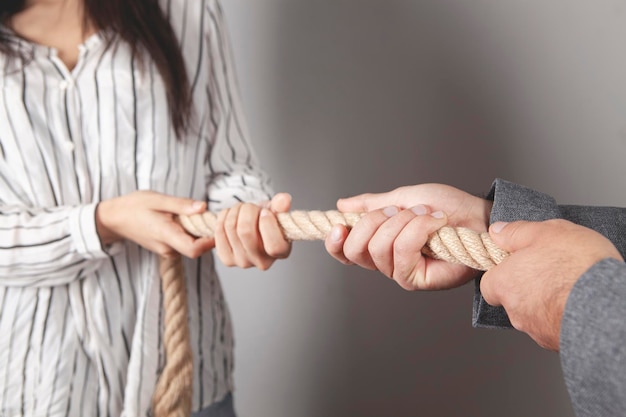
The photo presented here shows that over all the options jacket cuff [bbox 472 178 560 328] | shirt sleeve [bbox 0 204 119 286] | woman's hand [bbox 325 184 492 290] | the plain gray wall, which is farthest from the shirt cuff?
the plain gray wall

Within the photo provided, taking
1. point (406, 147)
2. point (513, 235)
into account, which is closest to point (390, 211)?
point (513, 235)

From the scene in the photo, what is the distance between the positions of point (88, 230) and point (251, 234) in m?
0.19

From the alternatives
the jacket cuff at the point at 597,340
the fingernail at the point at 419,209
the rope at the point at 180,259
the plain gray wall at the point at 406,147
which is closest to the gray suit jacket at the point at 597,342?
the jacket cuff at the point at 597,340

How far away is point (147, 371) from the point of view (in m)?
0.76

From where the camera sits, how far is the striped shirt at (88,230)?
0.72 m

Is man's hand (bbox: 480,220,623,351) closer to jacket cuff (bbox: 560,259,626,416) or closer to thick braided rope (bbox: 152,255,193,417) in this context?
jacket cuff (bbox: 560,259,626,416)

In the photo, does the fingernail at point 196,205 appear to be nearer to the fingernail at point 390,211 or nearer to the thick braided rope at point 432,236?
the thick braided rope at point 432,236

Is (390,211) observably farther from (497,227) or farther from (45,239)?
(45,239)

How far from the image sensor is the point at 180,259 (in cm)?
76

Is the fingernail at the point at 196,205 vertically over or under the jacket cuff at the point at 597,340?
over

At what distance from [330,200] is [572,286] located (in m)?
0.84

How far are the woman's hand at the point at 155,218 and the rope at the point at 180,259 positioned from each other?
0.01 m

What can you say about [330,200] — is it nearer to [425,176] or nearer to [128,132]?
[425,176]

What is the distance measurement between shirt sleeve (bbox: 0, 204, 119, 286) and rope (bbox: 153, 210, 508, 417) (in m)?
0.09
